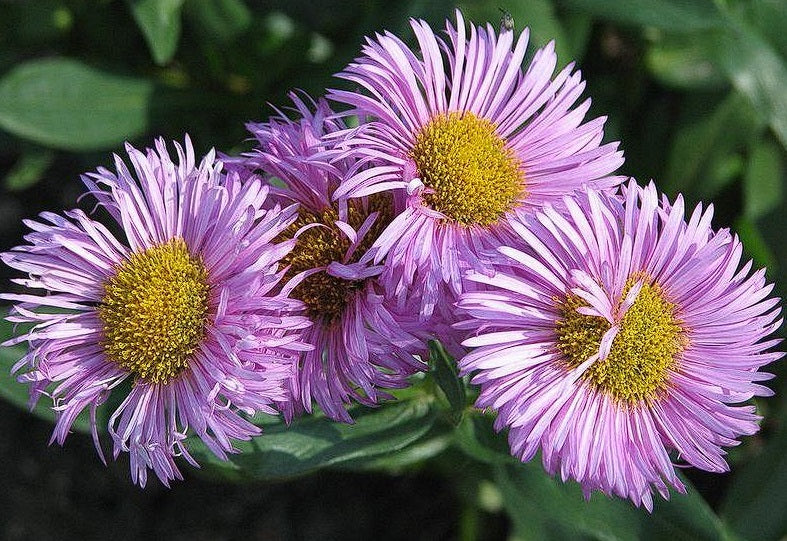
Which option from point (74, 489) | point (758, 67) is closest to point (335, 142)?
point (758, 67)

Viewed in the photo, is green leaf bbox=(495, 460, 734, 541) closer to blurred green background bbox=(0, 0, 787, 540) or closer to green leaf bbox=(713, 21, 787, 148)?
blurred green background bbox=(0, 0, 787, 540)

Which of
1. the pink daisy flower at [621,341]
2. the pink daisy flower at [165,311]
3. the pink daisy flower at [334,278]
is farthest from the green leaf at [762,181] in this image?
the pink daisy flower at [165,311]

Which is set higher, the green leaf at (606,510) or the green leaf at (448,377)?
the green leaf at (448,377)

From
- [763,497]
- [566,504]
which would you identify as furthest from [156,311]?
[763,497]

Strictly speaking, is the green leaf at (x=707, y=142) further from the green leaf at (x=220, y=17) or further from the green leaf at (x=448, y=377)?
the green leaf at (x=448, y=377)

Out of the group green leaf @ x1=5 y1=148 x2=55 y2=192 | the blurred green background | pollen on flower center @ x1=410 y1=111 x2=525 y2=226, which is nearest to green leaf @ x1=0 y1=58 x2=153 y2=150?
the blurred green background

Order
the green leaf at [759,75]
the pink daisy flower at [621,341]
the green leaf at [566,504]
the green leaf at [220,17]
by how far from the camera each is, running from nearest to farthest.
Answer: the pink daisy flower at [621,341] → the green leaf at [566,504] → the green leaf at [759,75] → the green leaf at [220,17]

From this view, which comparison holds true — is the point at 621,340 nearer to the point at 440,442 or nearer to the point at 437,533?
the point at 440,442
